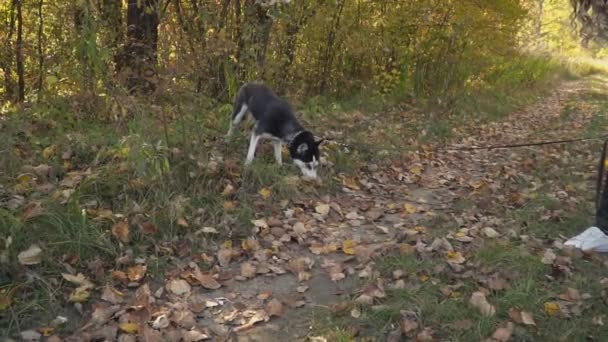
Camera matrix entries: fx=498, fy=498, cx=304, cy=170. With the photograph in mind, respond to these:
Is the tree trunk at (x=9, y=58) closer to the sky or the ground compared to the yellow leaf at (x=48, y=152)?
closer to the sky

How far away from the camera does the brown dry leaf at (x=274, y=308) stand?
3.51 metres

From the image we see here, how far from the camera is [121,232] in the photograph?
3.98 meters

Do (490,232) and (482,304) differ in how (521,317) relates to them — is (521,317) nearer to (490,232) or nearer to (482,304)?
(482,304)

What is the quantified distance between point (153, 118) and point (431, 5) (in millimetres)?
7143

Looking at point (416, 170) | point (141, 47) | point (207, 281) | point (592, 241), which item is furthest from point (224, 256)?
point (141, 47)

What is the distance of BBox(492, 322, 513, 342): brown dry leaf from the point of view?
310 centimetres

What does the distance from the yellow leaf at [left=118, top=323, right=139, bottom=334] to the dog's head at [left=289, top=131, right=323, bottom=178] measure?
117 inches

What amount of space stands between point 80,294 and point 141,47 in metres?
4.21

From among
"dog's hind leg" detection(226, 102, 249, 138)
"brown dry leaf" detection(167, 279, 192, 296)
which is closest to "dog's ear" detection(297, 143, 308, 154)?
"dog's hind leg" detection(226, 102, 249, 138)

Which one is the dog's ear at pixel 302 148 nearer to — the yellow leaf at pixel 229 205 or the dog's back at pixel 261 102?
the dog's back at pixel 261 102

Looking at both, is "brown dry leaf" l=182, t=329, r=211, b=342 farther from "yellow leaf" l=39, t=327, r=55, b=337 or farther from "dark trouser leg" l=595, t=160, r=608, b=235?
"dark trouser leg" l=595, t=160, r=608, b=235

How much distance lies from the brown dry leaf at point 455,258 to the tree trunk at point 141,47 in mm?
3686

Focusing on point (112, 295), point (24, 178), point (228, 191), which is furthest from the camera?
point (228, 191)

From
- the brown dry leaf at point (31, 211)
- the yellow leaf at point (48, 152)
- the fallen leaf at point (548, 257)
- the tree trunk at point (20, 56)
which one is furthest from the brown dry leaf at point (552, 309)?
the tree trunk at point (20, 56)
